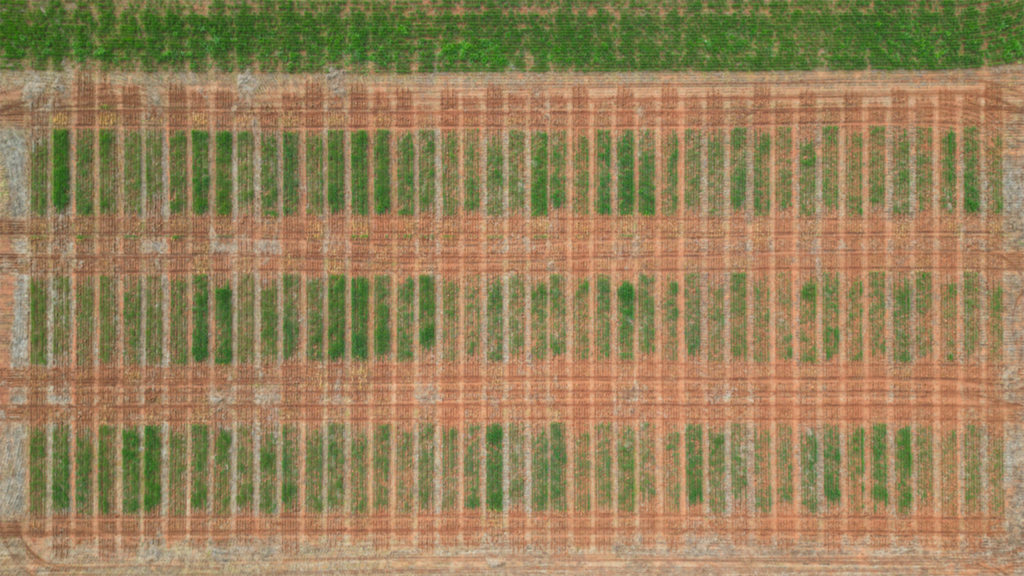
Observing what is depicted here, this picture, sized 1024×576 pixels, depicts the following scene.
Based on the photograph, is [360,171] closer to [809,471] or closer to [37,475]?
[37,475]

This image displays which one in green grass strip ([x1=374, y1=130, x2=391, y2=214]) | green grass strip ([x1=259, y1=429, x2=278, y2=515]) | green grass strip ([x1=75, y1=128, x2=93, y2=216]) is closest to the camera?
green grass strip ([x1=259, y1=429, x2=278, y2=515])

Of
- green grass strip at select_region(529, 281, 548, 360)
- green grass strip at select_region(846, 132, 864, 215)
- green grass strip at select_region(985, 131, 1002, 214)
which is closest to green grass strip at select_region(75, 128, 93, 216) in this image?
green grass strip at select_region(529, 281, 548, 360)

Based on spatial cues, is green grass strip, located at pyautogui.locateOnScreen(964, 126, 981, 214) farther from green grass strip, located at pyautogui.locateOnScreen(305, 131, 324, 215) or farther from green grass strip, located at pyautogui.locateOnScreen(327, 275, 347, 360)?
green grass strip, located at pyautogui.locateOnScreen(305, 131, 324, 215)

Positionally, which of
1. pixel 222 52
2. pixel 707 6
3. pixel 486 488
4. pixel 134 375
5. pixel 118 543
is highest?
pixel 707 6

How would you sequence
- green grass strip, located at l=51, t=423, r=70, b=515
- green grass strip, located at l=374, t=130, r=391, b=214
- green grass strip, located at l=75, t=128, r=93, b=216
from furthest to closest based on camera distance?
green grass strip, located at l=374, t=130, r=391, b=214 → green grass strip, located at l=75, t=128, r=93, b=216 → green grass strip, located at l=51, t=423, r=70, b=515

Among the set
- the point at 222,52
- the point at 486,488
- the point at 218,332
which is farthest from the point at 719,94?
the point at 218,332

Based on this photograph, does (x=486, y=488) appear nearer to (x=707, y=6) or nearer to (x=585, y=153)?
(x=585, y=153)

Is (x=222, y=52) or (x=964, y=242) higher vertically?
(x=222, y=52)
